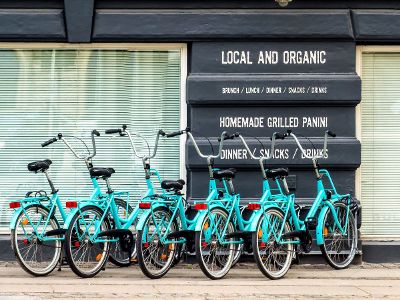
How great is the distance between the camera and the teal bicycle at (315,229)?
10.4m

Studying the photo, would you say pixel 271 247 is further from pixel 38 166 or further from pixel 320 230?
pixel 38 166

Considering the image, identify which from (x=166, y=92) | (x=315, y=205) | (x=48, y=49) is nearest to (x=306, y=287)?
(x=315, y=205)

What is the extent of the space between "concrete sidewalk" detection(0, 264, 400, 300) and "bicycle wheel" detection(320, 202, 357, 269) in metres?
0.15

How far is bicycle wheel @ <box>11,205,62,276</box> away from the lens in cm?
1032

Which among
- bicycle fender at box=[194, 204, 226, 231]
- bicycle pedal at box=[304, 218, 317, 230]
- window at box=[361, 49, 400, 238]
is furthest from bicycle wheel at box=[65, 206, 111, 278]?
window at box=[361, 49, 400, 238]

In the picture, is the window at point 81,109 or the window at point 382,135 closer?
the window at point 81,109

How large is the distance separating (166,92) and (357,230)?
9.58ft

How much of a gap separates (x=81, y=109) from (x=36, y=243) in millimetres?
2114

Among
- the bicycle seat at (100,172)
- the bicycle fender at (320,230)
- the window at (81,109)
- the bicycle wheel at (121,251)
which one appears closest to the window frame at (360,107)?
the bicycle fender at (320,230)

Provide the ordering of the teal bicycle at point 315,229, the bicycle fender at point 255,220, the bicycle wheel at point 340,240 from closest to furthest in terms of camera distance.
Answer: the bicycle fender at point 255,220
the teal bicycle at point 315,229
the bicycle wheel at point 340,240

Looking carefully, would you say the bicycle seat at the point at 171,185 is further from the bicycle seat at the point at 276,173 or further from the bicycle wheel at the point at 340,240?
the bicycle wheel at the point at 340,240

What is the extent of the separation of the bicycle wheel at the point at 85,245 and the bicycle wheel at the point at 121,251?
319 mm

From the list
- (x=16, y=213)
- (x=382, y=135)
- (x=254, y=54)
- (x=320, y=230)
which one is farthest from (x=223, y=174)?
(x=382, y=135)

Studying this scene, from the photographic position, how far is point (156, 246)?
10359 mm
